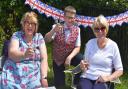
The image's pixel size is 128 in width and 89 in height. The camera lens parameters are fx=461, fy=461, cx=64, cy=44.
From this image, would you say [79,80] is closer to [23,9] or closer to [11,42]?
[11,42]

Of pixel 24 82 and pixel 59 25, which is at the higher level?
pixel 59 25

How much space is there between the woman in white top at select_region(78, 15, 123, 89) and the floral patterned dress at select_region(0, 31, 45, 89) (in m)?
0.60

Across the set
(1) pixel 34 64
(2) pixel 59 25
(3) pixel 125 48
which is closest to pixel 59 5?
(3) pixel 125 48

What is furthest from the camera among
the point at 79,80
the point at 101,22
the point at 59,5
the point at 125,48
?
the point at 59,5

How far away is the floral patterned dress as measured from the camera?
19.3 feet

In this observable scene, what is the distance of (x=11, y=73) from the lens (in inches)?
233

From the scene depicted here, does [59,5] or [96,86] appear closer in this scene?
[96,86]

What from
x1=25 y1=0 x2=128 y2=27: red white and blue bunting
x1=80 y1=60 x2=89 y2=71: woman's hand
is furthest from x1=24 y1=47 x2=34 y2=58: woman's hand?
x1=25 y1=0 x2=128 y2=27: red white and blue bunting

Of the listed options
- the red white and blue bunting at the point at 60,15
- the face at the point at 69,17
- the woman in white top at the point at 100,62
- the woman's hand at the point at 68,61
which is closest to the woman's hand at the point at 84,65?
the woman in white top at the point at 100,62

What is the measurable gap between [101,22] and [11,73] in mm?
1323

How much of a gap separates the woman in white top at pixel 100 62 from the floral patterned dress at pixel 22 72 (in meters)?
0.60

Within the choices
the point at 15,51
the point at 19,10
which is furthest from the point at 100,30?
Result: the point at 19,10

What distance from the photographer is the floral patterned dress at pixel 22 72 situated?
5.88 m

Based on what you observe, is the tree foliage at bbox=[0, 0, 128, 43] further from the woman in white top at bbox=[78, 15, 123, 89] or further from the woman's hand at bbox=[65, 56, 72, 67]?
the woman in white top at bbox=[78, 15, 123, 89]
